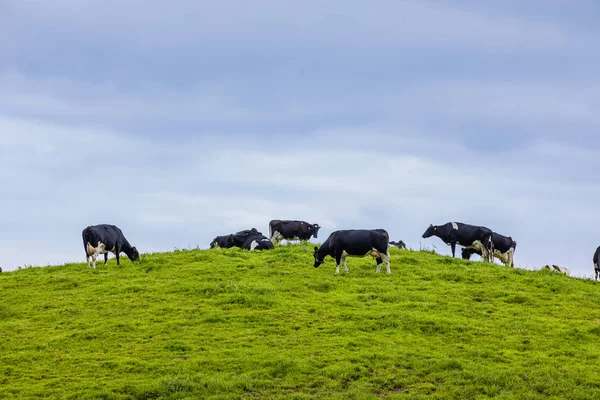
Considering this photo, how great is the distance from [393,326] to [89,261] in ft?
57.2

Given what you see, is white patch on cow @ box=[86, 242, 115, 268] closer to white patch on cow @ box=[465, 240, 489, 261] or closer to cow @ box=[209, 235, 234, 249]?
cow @ box=[209, 235, 234, 249]

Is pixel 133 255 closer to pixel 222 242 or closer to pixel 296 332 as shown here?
pixel 222 242

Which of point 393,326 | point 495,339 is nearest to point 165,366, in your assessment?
point 393,326

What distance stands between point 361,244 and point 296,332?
8.94 meters

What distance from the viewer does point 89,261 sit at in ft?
120

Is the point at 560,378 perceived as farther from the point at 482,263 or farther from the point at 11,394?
the point at 482,263

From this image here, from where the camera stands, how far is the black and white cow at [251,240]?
41.2 meters

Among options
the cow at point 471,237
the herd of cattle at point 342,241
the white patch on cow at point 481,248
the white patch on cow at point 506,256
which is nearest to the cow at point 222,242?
the herd of cattle at point 342,241

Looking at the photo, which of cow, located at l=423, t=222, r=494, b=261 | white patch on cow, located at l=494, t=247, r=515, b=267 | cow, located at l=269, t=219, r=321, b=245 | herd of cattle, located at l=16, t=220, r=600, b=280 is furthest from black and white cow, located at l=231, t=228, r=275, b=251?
white patch on cow, located at l=494, t=247, r=515, b=267

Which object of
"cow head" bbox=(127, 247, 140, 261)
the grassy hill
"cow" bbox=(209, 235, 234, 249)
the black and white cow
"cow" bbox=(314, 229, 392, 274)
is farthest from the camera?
"cow" bbox=(209, 235, 234, 249)

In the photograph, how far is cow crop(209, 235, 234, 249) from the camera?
46312 mm

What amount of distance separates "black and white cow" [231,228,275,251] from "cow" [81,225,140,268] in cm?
664

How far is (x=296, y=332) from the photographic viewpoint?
2472cm

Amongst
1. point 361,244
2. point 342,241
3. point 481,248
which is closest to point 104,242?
point 342,241
